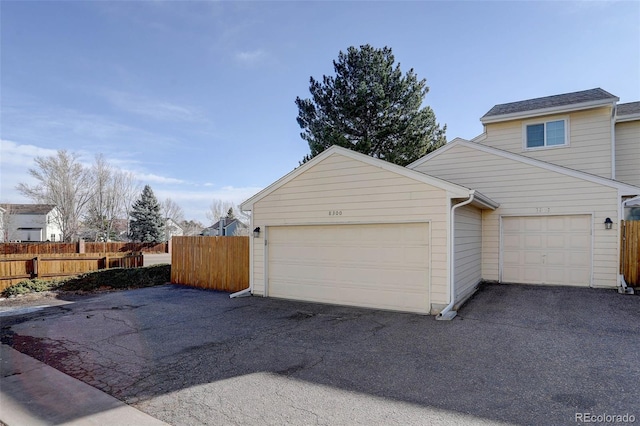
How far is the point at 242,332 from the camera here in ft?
19.9

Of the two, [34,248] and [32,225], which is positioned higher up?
[32,225]

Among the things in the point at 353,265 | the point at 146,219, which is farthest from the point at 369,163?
the point at 146,219

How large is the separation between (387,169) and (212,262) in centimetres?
681

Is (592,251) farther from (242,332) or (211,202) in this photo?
(211,202)

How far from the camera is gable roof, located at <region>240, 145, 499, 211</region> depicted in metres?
7.04

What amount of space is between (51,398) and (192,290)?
24.3 feet

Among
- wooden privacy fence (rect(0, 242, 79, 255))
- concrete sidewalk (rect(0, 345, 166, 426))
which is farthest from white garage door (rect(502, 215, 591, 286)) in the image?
wooden privacy fence (rect(0, 242, 79, 255))

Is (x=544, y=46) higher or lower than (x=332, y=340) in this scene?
higher

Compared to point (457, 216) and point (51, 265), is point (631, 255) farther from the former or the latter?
point (51, 265)

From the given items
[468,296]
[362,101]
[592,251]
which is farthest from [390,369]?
[362,101]

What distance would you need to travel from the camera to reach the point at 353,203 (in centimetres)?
825

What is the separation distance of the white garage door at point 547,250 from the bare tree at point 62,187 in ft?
100

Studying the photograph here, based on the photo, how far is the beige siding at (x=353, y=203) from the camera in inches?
282

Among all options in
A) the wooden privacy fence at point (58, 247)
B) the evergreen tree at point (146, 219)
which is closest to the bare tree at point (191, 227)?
the evergreen tree at point (146, 219)
